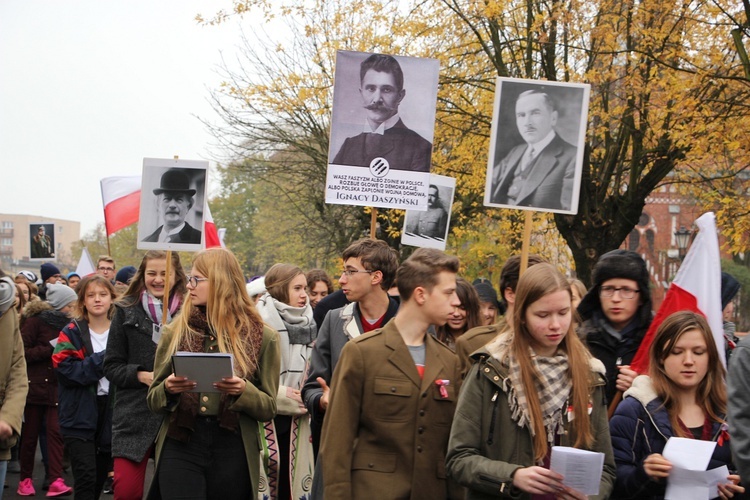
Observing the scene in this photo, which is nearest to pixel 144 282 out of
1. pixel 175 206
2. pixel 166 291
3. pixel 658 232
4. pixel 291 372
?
pixel 166 291

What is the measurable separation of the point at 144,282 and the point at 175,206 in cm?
155

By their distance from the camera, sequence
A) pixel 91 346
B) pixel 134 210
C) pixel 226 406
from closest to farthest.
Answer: pixel 226 406 → pixel 91 346 → pixel 134 210

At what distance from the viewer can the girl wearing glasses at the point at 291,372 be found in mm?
7137

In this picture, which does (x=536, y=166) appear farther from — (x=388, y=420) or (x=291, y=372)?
(x=388, y=420)

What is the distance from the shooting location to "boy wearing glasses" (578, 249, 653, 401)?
5637mm

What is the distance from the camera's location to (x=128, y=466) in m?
6.67

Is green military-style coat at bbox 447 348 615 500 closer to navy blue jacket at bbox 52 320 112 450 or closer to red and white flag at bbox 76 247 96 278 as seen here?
navy blue jacket at bbox 52 320 112 450

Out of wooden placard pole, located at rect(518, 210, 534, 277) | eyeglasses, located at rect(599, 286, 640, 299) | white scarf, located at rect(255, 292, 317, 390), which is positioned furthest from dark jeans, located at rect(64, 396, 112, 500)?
eyeglasses, located at rect(599, 286, 640, 299)

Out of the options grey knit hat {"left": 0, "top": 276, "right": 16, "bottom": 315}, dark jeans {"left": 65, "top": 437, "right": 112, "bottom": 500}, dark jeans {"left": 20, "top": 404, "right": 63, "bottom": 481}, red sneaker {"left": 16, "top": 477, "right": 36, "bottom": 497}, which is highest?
grey knit hat {"left": 0, "top": 276, "right": 16, "bottom": 315}

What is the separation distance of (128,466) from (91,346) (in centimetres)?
245

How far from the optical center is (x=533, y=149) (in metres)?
7.73

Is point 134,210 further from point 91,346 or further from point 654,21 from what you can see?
point 654,21

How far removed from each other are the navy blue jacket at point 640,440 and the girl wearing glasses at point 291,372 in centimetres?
285

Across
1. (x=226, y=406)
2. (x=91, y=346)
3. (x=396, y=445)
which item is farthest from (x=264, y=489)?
(x=91, y=346)
